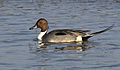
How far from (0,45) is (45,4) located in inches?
406

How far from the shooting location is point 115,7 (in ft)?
84.7

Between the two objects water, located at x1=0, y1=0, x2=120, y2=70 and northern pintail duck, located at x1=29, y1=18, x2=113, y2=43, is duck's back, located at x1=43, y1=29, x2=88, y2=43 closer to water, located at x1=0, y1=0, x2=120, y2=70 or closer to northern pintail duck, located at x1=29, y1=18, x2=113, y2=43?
northern pintail duck, located at x1=29, y1=18, x2=113, y2=43

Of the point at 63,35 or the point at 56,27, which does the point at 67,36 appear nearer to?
the point at 63,35

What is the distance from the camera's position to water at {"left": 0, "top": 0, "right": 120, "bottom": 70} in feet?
46.8

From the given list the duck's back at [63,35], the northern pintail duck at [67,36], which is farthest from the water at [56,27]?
the duck's back at [63,35]

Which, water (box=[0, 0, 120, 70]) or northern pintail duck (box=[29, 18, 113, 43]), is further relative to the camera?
northern pintail duck (box=[29, 18, 113, 43])

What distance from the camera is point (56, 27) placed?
2078cm

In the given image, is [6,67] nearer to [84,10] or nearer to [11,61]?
[11,61]

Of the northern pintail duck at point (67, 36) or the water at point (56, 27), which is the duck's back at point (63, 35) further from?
the water at point (56, 27)

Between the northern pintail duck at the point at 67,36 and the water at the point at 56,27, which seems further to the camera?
the northern pintail duck at the point at 67,36

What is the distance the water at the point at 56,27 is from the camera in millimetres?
14250

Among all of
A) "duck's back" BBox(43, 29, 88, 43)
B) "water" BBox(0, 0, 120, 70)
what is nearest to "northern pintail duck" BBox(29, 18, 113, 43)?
"duck's back" BBox(43, 29, 88, 43)

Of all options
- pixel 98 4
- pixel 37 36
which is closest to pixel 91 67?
pixel 37 36

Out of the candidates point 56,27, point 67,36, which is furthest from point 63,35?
point 56,27
